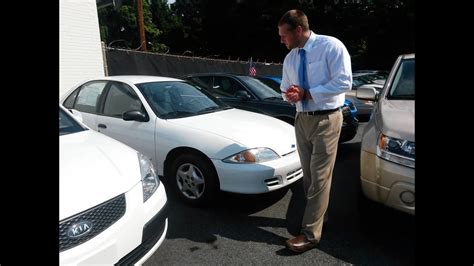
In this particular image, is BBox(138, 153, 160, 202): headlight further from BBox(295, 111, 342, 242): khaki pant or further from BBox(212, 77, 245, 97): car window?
BBox(212, 77, 245, 97): car window

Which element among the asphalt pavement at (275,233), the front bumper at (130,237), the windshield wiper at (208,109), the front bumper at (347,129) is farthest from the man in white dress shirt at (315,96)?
the front bumper at (347,129)

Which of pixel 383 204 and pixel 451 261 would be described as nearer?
pixel 451 261

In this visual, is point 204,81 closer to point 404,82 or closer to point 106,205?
point 404,82

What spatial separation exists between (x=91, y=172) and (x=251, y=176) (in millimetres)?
1534

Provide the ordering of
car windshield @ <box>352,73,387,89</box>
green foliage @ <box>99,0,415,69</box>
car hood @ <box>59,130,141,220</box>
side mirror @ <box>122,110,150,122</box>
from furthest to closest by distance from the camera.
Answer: green foliage @ <box>99,0,415,69</box> < car windshield @ <box>352,73,387,89</box> < side mirror @ <box>122,110,150,122</box> < car hood @ <box>59,130,141,220</box>

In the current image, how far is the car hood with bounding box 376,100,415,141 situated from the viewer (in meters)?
2.62

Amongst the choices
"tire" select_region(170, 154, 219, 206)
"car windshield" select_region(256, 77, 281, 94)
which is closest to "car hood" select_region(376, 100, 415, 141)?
"tire" select_region(170, 154, 219, 206)

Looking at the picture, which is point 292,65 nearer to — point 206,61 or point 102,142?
point 102,142

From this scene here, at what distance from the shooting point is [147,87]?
4414 mm

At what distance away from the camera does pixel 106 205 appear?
216 centimetres

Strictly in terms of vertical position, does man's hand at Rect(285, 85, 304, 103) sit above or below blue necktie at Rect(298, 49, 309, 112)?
below

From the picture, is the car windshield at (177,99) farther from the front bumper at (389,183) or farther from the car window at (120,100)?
the front bumper at (389,183)
